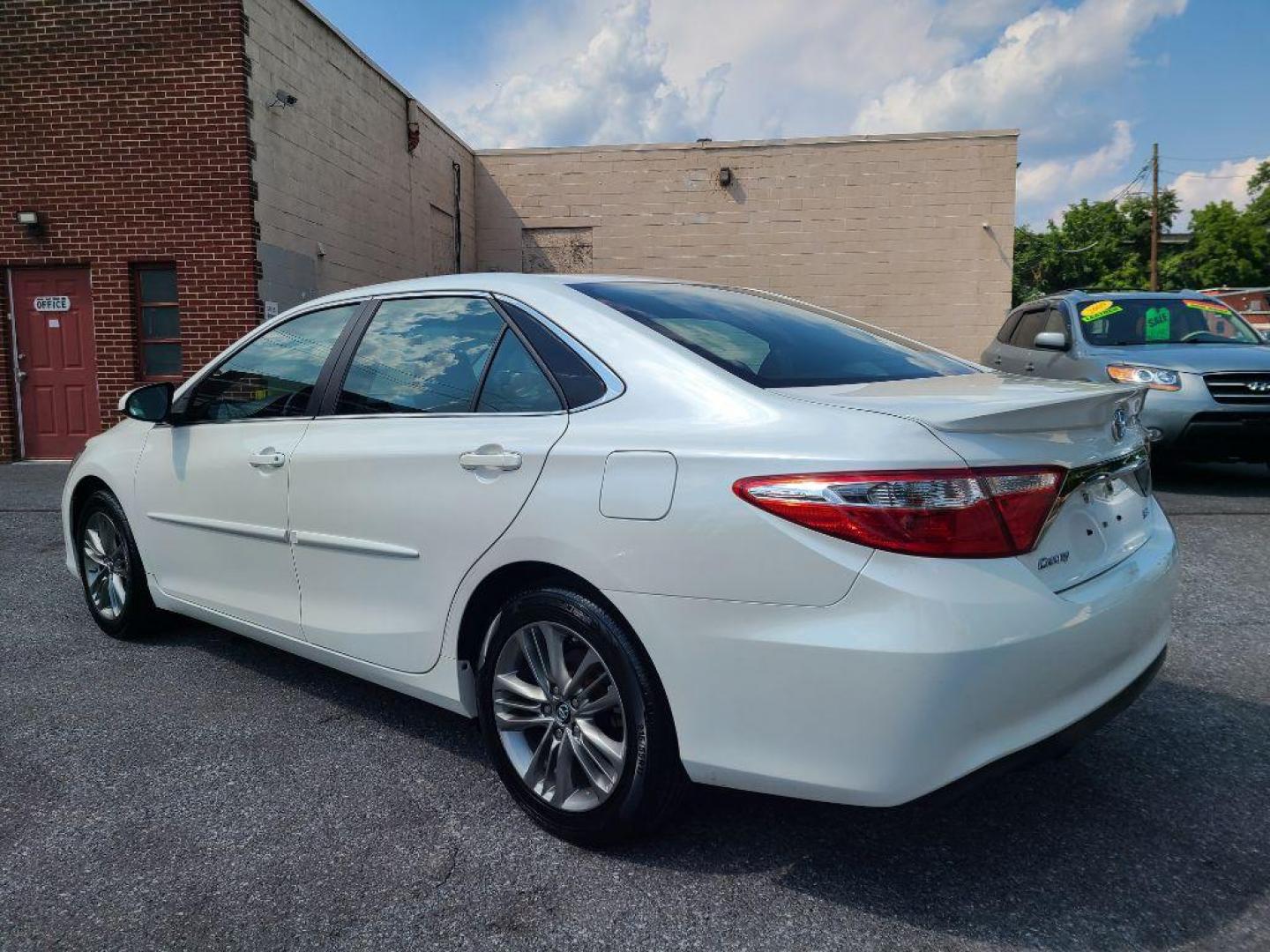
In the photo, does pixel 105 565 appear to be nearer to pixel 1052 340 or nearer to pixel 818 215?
pixel 1052 340

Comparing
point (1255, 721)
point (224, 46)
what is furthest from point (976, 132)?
point (1255, 721)

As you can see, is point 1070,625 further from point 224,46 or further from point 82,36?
point 82,36

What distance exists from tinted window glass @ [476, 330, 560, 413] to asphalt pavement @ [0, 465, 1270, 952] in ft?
3.88

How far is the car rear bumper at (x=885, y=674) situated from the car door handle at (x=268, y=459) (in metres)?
1.66

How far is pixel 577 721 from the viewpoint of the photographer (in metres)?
2.55

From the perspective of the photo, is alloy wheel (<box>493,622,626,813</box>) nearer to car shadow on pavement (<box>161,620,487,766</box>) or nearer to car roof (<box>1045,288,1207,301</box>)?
car shadow on pavement (<box>161,620,487,766</box>)

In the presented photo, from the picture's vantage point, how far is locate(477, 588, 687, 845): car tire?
2.37m

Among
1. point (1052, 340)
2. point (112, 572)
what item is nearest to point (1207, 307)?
point (1052, 340)

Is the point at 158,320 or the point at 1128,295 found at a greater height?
the point at 1128,295

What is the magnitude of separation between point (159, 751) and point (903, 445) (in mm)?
2692

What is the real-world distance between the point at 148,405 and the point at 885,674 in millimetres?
3290

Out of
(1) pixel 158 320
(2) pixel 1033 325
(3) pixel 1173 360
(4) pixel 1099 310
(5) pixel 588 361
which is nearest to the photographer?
(5) pixel 588 361

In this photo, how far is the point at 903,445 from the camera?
206cm

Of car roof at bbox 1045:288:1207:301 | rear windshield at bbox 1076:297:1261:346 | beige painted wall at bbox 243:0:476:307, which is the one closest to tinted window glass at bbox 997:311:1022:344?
car roof at bbox 1045:288:1207:301
